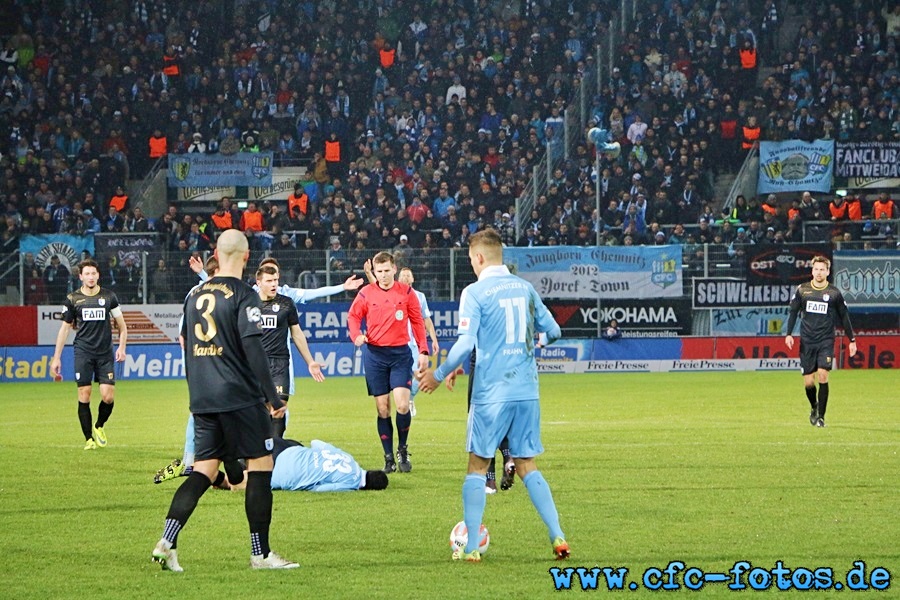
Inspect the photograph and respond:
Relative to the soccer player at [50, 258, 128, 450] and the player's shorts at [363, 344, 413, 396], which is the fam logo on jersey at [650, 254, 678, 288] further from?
the player's shorts at [363, 344, 413, 396]

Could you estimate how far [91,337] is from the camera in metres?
17.3

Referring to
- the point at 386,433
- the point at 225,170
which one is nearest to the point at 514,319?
the point at 386,433

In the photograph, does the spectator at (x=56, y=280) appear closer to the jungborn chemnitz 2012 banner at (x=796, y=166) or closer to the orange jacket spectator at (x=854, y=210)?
the jungborn chemnitz 2012 banner at (x=796, y=166)

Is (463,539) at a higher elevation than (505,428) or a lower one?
lower

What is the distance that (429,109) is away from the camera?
132 ft

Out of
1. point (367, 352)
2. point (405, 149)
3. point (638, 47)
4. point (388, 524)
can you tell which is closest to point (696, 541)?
point (388, 524)

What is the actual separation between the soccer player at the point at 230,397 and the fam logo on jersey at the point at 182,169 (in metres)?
31.1

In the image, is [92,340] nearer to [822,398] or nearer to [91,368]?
[91,368]

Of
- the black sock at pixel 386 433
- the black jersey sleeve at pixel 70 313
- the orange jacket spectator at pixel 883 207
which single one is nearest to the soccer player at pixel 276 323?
the black sock at pixel 386 433

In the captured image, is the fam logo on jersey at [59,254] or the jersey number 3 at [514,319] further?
the fam logo on jersey at [59,254]

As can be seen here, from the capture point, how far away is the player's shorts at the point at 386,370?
14.2 m

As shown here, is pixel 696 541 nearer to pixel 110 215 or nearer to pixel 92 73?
pixel 110 215

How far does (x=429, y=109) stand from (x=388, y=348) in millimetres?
26760

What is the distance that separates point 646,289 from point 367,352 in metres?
18.9
